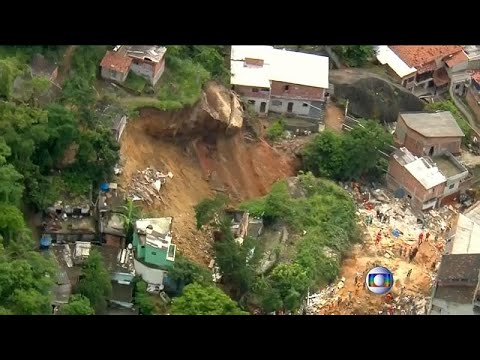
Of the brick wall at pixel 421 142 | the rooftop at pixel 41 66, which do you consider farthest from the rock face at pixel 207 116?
the brick wall at pixel 421 142

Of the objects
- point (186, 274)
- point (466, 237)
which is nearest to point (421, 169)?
point (466, 237)

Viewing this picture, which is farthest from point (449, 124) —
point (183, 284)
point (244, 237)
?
point (183, 284)

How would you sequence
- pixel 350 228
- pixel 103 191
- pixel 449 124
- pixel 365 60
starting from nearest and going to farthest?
pixel 103 191 → pixel 350 228 → pixel 449 124 → pixel 365 60

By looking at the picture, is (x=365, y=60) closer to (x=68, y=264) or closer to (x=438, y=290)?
(x=438, y=290)

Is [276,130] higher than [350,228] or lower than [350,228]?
higher

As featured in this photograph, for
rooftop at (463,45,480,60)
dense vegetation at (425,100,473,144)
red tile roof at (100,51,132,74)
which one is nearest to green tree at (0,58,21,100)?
red tile roof at (100,51,132,74)

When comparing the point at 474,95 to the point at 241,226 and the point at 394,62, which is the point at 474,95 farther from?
the point at 241,226
